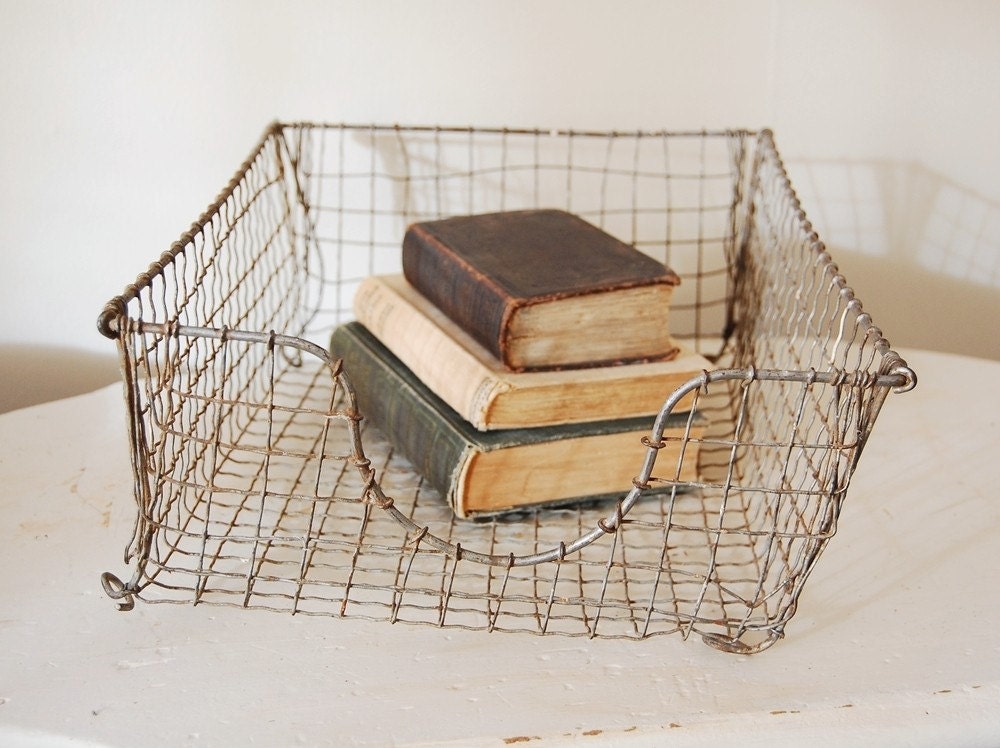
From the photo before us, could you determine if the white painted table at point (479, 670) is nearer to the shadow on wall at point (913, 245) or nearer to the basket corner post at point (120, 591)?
the basket corner post at point (120, 591)

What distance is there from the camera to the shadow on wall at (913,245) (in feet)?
3.26

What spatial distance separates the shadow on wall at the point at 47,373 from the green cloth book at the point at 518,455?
15.8 inches

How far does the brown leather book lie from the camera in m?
0.64

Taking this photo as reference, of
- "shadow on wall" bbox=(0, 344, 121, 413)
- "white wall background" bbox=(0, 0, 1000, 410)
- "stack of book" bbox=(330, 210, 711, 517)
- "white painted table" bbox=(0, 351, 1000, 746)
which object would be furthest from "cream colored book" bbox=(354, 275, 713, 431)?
"shadow on wall" bbox=(0, 344, 121, 413)

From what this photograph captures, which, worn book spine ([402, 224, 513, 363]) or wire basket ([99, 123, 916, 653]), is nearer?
wire basket ([99, 123, 916, 653])

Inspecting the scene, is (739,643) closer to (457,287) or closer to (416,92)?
(457,287)

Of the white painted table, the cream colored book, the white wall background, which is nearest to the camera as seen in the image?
the white painted table

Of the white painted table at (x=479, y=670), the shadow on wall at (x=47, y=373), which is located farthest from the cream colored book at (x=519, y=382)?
the shadow on wall at (x=47, y=373)

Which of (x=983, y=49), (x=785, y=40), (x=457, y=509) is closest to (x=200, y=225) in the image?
(x=457, y=509)

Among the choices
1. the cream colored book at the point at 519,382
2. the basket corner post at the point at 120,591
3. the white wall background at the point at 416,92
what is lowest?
the basket corner post at the point at 120,591

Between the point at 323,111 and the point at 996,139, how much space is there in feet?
1.97

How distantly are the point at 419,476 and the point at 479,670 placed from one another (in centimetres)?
21

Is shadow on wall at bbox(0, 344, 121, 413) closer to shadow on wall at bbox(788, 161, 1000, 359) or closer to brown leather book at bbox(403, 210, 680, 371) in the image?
brown leather book at bbox(403, 210, 680, 371)

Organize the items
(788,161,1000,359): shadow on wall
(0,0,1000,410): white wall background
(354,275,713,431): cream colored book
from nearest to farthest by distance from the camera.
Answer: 1. (354,275,713,431): cream colored book
2. (0,0,1000,410): white wall background
3. (788,161,1000,359): shadow on wall
